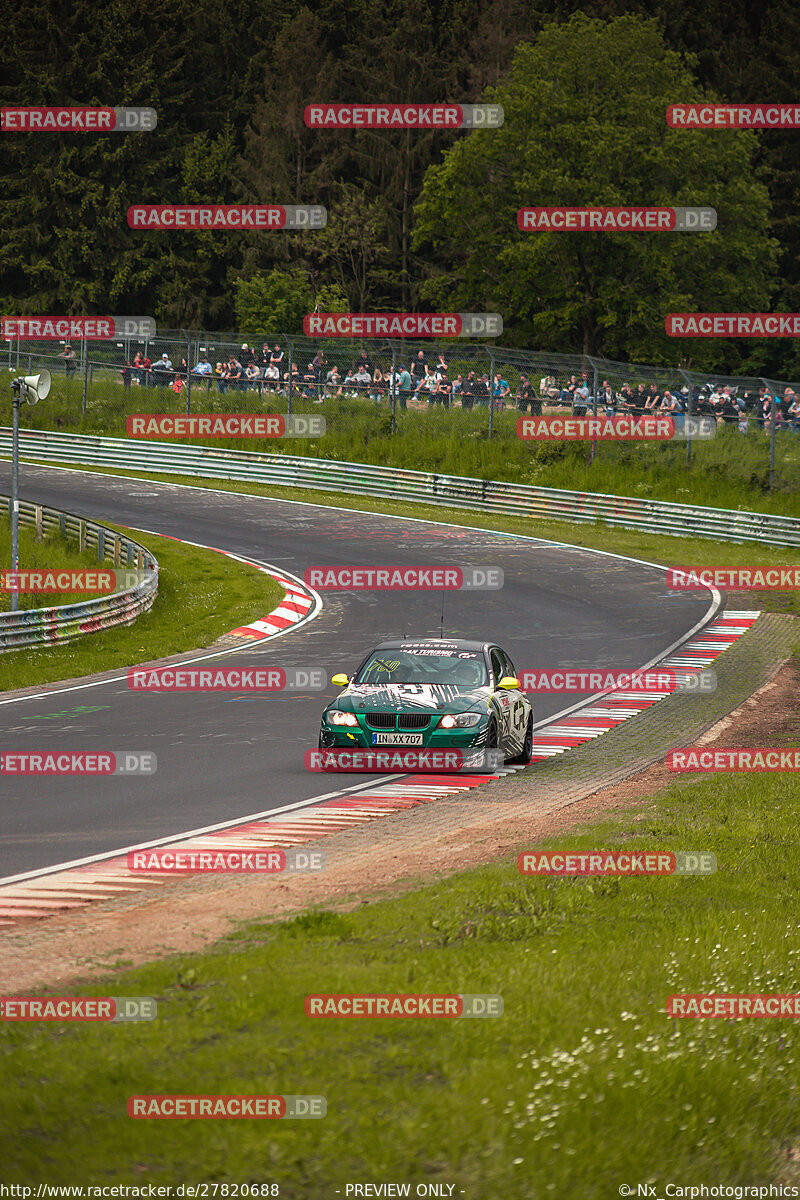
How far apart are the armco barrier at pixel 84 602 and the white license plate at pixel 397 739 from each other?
11.5 meters

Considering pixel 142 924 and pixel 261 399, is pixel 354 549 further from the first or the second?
pixel 142 924

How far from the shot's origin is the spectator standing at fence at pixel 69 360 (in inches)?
2154

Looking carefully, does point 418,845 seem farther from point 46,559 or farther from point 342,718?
point 46,559

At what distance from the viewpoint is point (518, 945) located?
7.71 meters

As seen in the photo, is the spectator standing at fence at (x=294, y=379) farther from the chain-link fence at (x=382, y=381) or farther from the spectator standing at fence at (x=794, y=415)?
the spectator standing at fence at (x=794, y=415)

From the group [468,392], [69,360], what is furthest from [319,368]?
[69,360]

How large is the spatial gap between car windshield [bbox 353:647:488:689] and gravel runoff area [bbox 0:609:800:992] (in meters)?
1.25

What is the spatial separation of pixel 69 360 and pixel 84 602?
30.6 m

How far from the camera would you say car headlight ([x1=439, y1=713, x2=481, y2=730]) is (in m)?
14.6

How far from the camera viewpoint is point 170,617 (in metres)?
29.6

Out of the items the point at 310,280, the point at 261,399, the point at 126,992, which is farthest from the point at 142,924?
the point at 310,280

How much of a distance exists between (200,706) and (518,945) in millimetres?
12291

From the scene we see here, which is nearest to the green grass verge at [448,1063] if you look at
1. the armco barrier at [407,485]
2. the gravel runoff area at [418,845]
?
the gravel runoff area at [418,845]

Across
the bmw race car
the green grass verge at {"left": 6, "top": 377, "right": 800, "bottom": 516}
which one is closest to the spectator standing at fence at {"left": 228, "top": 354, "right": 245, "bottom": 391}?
the green grass verge at {"left": 6, "top": 377, "right": 800, "bottom": 516}
